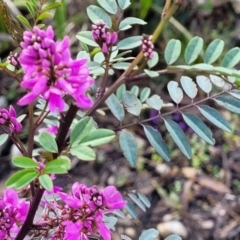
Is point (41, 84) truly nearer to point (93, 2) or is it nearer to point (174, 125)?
point (174, 125)

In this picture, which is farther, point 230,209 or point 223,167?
point 223,167

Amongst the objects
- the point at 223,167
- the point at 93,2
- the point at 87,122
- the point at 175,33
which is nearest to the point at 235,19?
the point at 175,33

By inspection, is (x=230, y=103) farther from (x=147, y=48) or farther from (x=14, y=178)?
(x=14, y=178)

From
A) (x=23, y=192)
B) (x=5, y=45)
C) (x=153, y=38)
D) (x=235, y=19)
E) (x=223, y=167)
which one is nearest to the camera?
(x=153, y=38)

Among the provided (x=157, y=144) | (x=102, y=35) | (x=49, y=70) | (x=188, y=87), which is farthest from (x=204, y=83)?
(x=49, y=70)

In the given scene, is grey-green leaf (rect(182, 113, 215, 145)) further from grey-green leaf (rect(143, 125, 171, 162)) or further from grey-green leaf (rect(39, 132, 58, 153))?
grey-green leaf (rect(39, 132, 58, 153))

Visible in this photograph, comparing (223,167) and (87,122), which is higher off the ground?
(87,122)

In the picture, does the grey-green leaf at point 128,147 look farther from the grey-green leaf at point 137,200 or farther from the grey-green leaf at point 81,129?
the grey-green leaf at point 137,200
